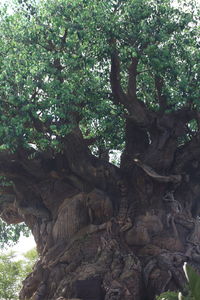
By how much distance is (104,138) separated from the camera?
720 inches

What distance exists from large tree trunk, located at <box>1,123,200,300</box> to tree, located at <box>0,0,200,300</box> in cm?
4

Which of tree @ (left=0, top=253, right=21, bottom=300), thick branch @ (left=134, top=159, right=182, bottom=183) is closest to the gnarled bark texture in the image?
thick branch @ (left=134, top=159, right=182, bottom=183)

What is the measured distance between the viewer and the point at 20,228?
25141mm

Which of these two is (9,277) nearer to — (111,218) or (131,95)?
(111,218)

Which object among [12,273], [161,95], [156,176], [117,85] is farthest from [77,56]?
[12,273]

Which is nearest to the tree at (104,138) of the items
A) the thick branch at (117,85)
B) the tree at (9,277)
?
the thick branch at (117,85)

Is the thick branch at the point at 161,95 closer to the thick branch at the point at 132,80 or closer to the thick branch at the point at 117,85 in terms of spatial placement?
the thick branch at the point at 132,80

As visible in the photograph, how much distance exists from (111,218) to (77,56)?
224 inches

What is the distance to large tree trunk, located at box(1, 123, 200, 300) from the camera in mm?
15336

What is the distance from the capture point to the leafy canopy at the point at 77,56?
15.2 metres

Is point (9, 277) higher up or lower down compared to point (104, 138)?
lower down

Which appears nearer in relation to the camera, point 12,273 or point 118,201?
point 118,201

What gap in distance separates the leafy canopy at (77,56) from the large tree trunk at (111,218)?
1513 millimetres

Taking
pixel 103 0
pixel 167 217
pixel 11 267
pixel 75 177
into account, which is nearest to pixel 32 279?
pixel 75 177
